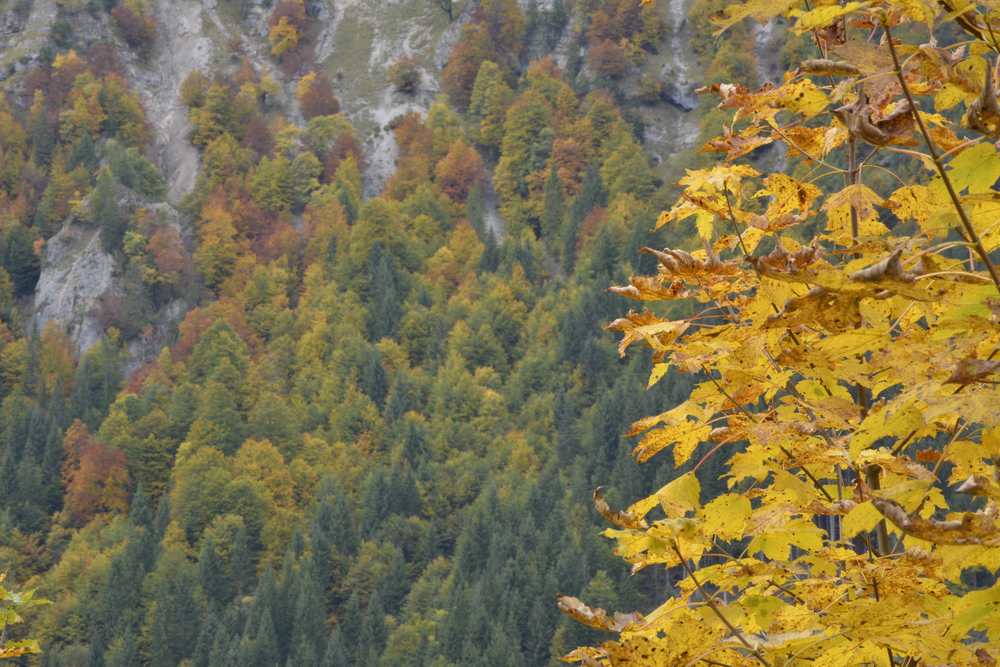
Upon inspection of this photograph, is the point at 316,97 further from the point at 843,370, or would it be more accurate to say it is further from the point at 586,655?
the point at 843,370

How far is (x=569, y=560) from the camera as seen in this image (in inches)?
2734

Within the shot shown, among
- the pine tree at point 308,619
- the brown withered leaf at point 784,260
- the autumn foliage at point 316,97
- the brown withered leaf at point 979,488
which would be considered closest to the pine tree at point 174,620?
the pine tree at point 308,619

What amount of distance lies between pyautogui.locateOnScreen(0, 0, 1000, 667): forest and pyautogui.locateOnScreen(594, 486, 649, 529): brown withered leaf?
0.43ft

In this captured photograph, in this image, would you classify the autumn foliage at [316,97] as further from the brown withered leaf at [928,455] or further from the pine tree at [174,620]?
the brown withered leaf at [928,455]

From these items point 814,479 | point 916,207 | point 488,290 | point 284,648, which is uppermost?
point 916,207

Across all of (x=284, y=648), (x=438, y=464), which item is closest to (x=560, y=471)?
(x=438, y=464)

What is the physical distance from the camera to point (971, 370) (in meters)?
2.96

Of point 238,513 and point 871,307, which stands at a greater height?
point 871,307

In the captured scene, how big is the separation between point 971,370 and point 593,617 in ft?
5.15

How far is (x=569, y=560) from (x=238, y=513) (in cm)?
2874

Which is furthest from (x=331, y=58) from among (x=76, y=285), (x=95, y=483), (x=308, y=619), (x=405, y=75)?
(x=308, y=619)

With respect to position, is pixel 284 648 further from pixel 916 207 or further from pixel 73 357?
pixel 916 207

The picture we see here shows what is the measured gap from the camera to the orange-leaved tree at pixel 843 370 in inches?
121

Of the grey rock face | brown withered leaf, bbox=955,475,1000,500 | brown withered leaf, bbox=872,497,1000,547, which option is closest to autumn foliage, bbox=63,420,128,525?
the grey rock face
